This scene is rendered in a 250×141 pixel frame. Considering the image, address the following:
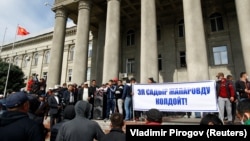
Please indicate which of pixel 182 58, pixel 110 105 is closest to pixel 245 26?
pixel 182 58

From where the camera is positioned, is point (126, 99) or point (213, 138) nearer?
point (213, 138)

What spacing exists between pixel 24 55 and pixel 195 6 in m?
40.7

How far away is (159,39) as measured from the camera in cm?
2270

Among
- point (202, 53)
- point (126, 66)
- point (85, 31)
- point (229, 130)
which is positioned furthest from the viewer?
point (126, 66)

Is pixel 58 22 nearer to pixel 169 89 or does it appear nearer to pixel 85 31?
pixel 85 31

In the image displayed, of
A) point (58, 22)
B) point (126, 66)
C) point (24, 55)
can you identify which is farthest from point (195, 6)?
point (24, 55)

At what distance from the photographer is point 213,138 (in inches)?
76.2

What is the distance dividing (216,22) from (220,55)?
3528mm

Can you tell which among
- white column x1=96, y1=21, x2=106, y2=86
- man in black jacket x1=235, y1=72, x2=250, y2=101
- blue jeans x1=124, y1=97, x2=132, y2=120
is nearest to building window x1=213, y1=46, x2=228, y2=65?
man in black jacket x1=235, y1=72, x2=250, y2=101

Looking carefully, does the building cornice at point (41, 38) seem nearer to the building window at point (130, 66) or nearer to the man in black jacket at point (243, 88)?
the building window at point (130, 66)

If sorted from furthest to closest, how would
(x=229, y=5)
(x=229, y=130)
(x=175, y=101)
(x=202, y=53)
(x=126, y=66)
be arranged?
(x=126, y=66), (x=229, y=5), (x=202, y=53), (x=175, y=101), (x=229, y=130)

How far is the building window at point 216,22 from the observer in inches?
791

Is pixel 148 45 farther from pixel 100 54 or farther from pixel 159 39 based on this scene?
pixel 100 54

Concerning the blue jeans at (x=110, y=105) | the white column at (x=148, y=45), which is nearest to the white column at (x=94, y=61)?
the white column at (x=148, y=45)
